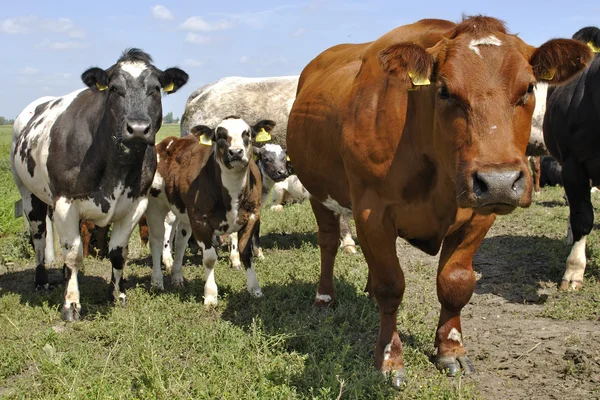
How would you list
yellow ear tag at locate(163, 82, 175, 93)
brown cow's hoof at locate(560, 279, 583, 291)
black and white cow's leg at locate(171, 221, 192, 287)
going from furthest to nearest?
black and white cow's leg at locate(171, 221, 192, 287) < yellow ear tag at locate(163, 82, 175, 93) < brown cow's hoof at locate(560, 279, 583, 291)

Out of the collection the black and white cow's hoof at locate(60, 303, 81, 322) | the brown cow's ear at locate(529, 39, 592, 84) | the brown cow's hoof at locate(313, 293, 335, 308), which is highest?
the brown cow's ear at locate(529, 39, 592, 84)

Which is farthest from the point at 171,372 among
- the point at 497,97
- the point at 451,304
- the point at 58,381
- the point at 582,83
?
the point at 582,83

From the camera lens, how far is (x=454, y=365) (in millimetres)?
4305

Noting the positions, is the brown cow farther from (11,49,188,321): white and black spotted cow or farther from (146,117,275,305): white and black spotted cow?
(11,49,188,321): white and black spotted cow

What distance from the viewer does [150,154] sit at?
6.70 metres

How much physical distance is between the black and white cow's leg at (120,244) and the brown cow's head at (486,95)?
3.93 m

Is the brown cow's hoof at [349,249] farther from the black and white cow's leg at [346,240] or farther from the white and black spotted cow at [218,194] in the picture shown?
the white and black spotted cow at [218,194]

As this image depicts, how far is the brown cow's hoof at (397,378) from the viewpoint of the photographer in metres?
4.09

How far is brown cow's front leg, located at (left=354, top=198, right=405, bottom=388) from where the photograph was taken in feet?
13.9

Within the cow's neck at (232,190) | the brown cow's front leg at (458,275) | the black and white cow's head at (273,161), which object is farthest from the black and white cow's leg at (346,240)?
the brown cow's front leg at (458,275)

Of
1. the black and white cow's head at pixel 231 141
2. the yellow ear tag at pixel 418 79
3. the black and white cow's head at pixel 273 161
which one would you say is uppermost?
the yellow ear tag at pixel 418 79

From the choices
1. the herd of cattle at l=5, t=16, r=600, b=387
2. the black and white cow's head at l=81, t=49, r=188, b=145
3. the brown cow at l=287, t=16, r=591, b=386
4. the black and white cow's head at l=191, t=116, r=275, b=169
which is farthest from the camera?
the black and white cow's head at l=191, t=116, r=275, b=169

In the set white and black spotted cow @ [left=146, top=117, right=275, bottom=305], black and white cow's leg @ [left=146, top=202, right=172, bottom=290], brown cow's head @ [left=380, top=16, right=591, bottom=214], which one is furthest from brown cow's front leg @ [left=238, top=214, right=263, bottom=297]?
brown cow's head @ [left=380, top=16, right=591, bottom=214]

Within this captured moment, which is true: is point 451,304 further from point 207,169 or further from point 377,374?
point 207,169
